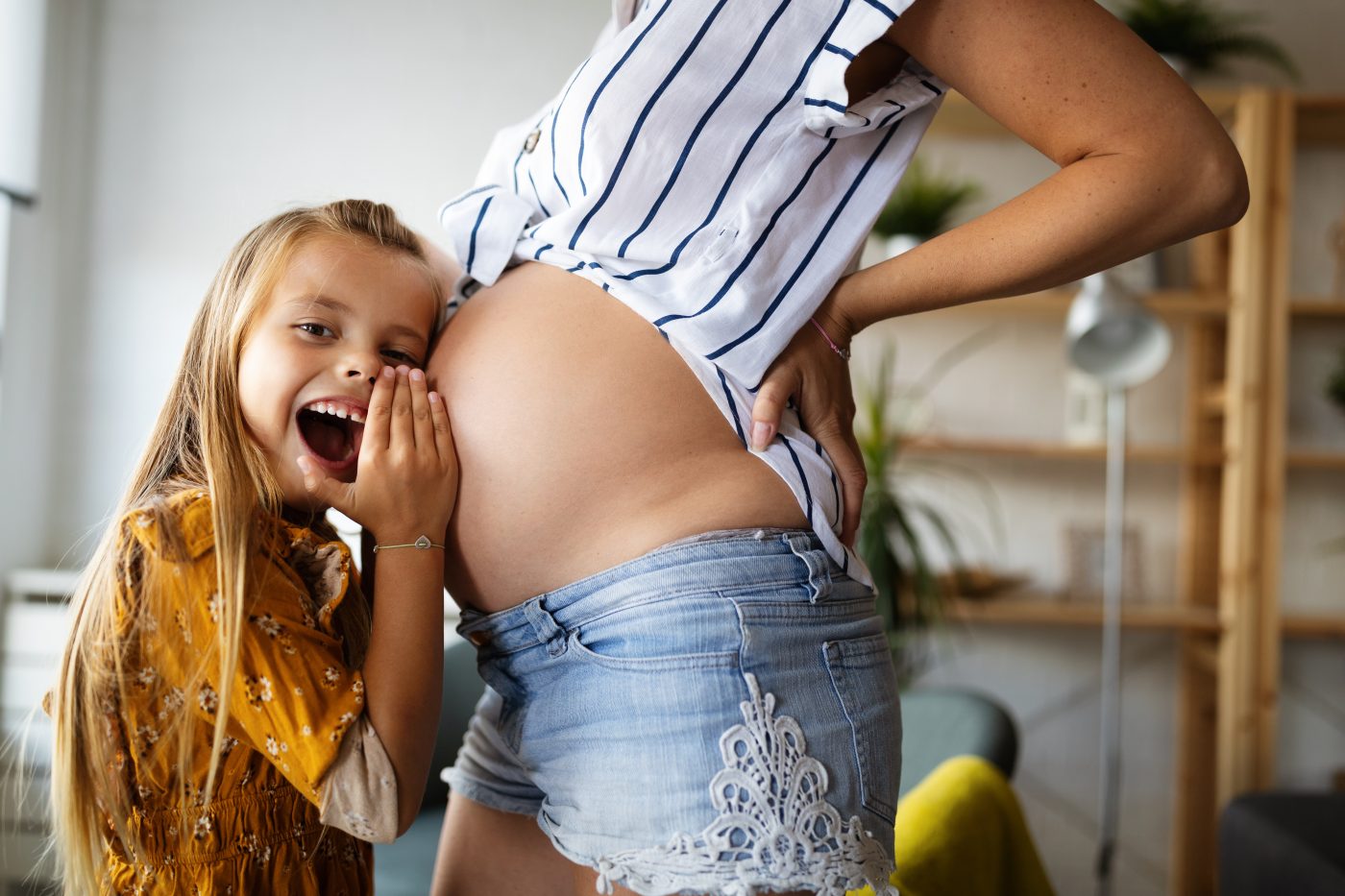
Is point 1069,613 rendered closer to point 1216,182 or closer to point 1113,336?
point 1113,336

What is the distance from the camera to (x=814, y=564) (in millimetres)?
725

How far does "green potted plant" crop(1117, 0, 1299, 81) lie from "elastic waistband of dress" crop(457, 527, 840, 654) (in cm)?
261

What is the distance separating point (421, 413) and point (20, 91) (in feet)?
9.14

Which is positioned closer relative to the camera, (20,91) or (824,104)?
(824,104)

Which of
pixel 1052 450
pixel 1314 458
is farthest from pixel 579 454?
pixel 1314 458

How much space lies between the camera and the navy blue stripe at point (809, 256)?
0.75 metres

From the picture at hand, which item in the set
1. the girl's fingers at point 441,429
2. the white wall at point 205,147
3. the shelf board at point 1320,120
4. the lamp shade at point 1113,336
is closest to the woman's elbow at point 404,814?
the girl's fingers at point 441,429

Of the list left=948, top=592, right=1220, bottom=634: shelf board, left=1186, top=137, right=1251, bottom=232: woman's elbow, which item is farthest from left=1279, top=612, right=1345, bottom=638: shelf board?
left=1186, top=137, right=1251, bottom=232: woman's elbow

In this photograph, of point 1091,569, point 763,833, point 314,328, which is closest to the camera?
point 763,833

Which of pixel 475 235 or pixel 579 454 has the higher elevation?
pixel 475 235

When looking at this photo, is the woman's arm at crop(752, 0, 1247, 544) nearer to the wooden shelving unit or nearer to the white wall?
the wooden shelving unit

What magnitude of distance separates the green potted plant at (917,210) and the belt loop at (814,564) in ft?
7.12

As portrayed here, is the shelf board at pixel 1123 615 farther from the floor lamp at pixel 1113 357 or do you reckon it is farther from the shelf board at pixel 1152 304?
the shelf board at pixel 1152 304

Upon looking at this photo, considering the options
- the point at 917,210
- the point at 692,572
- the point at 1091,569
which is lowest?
the point at 1091,569
